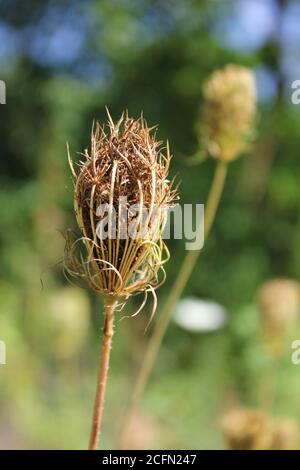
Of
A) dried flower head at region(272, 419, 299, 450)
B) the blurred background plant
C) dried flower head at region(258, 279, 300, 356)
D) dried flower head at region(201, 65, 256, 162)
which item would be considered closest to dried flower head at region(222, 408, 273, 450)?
dried flower head at region(272, 419, 299, 450)

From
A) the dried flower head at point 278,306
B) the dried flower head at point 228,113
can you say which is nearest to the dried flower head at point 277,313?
the dried flower head at point 278,306

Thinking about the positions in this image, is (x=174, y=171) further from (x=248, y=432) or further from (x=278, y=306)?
(x=248, y=432)

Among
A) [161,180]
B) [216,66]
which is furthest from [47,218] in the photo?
[161,180]

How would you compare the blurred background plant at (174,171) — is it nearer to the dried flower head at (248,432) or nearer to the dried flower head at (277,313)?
the dried flower head at (277,313)

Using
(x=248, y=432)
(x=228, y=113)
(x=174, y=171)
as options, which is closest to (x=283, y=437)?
(x=248, y=432)

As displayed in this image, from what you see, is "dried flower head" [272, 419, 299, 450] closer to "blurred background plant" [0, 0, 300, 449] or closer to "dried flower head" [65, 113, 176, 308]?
"dried flower head" [65, 113, 176, 308]

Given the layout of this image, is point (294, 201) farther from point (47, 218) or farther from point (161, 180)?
point (161, 180)
